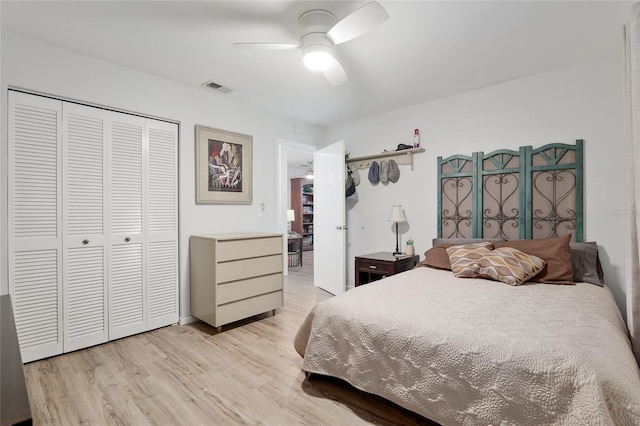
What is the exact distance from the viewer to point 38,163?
2.35 meters

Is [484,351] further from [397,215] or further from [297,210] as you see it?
[297,210]

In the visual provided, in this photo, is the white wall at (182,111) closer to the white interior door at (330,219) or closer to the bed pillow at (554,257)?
the white interior door at (330,219)

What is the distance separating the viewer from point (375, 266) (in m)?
3.42

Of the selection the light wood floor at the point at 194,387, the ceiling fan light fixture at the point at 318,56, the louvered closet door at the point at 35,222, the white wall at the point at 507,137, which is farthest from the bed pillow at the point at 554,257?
the louvered closet door at the point at 35,222

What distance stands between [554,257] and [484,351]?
165 centimetres

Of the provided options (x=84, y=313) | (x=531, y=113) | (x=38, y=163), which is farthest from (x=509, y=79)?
(x=84, y=313)

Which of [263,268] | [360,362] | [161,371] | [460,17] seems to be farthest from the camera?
[263,268]

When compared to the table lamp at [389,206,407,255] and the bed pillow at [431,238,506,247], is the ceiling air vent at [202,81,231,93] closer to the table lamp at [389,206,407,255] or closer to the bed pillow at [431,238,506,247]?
the table lamp at [389,206,407,255]

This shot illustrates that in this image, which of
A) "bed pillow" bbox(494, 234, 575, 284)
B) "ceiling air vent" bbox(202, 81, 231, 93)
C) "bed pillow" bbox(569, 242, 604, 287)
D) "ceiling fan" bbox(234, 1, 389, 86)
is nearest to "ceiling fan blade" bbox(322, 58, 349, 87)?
A: "ceiling fan" bbox(234, 1, 389, 86)

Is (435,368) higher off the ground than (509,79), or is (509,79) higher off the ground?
(509,79)

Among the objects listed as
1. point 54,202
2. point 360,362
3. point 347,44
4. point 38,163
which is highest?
point 347,44

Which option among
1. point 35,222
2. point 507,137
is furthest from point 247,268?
point 507,137

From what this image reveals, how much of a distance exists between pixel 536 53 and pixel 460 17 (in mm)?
989

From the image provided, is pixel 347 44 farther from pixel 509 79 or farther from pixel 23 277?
pixel 23 277
